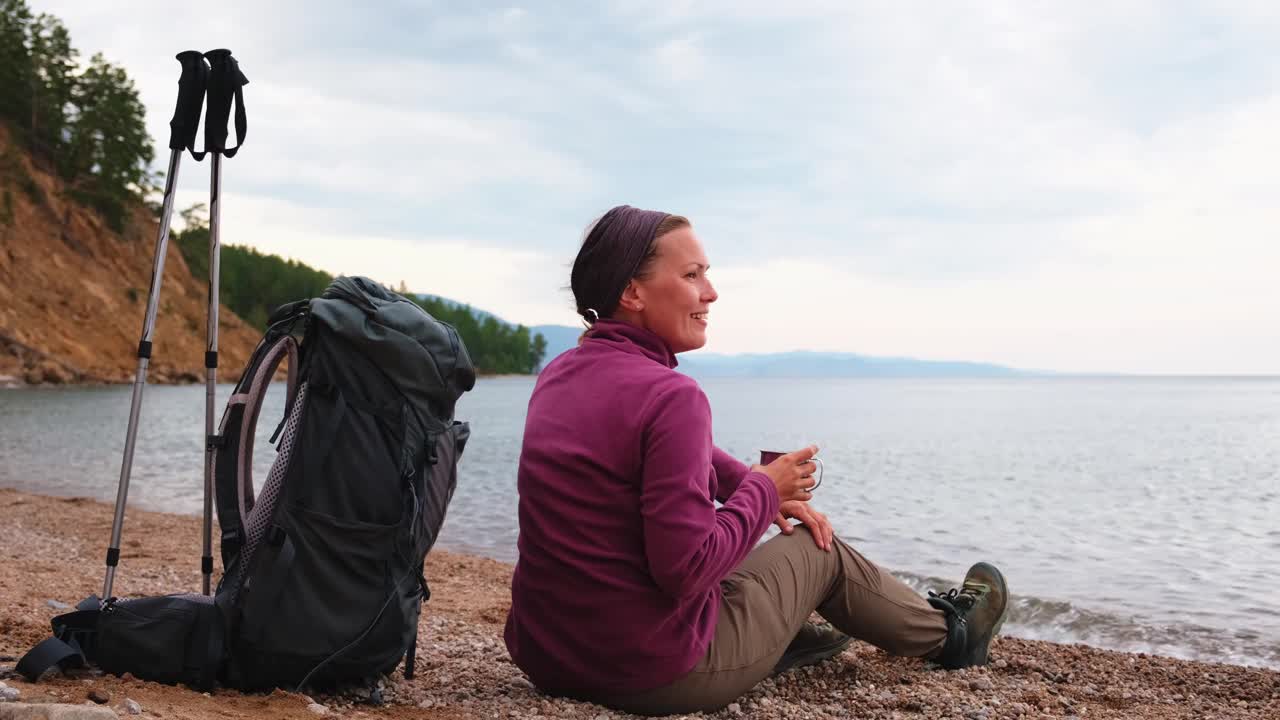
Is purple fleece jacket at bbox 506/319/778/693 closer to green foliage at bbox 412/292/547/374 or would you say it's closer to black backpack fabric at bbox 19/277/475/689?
black backpack fabric at bbox 19/277/475/689

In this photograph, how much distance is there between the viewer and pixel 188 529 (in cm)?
1095

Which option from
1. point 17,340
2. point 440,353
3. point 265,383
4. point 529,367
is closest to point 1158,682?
point 440,353

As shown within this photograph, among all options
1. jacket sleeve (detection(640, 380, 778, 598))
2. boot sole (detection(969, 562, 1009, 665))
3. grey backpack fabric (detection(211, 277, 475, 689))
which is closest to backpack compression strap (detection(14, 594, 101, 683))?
grey backpack fabric (detection(211, 277, 475, 689))

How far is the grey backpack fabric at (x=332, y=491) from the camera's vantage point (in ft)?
11.6

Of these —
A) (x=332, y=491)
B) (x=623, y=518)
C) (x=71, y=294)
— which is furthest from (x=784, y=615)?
(x=71, y=294)

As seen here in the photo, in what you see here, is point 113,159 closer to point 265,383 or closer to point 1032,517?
point 1032,517

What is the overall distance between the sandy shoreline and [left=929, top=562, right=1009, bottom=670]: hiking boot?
9cm

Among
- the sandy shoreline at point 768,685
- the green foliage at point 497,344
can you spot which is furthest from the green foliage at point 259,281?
the sandy shoreline at point 768,685

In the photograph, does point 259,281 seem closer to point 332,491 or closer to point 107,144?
point 107,144

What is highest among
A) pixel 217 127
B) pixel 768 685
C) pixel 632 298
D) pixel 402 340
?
pixel 217 127

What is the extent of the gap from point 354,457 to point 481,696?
1.18 metres

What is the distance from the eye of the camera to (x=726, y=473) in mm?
3881

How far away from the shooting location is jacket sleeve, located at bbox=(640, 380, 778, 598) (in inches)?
120

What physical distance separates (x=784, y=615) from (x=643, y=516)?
3.29ft
